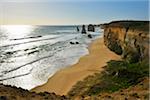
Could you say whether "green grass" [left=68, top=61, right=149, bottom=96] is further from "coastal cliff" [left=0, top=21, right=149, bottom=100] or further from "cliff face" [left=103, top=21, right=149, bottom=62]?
"cliff face" [left=103, top=21, right=149, bottom=62]

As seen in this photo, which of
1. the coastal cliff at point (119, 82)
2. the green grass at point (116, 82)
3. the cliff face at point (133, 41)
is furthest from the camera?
the cliff face at point (133, 41)

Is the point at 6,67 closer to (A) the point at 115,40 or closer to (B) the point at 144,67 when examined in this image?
(A) the point at 115,40

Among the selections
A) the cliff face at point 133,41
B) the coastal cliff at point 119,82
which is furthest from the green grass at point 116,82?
the cliff face at point 133,41

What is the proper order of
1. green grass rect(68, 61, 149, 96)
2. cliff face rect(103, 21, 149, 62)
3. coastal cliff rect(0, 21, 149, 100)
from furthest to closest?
cliff face rect(103, 21, 149, 62)
green grass rect(68, 61, 149, 96)
coastal cliff rect(0, 21, 149, 100)

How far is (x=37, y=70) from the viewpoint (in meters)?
25.3

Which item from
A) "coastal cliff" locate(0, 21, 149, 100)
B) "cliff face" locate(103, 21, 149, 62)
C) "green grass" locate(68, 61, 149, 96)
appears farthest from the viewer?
"cliff face" locate(103, 21, 149, 62)

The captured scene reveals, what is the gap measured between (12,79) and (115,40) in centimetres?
1658

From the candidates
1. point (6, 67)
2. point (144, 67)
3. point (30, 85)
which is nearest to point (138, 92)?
point (144, 67)

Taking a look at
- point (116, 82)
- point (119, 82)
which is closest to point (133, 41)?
Answer: point (116, 82)

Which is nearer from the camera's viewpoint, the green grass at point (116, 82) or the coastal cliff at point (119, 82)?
the coastal cliff at point (119, 82)

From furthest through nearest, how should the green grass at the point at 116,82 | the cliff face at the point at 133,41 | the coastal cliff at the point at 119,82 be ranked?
the cliff face at the point at 133,41 < the green grass at the point at 116,82 < the coastal cliff at the point at 119,82

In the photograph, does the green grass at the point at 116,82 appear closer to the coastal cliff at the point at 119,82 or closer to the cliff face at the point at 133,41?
the coastal cliff at the point at 119,82

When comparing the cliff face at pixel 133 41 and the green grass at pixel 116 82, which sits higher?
the cliff face at pixel 133 41

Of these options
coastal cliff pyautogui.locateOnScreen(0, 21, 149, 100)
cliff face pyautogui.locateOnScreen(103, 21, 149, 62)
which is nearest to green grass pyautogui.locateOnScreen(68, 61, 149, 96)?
coastal cliff pyautogui.locateOnScreen(0, 21, 149, 100)
